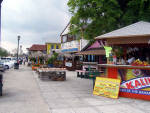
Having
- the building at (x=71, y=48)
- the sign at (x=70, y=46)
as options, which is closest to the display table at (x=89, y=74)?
the building at (x=71, y=48)

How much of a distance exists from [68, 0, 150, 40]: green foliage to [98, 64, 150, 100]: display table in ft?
14.2

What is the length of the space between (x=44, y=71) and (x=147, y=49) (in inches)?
297

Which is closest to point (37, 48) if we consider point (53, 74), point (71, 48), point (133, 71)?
point (71, 48)

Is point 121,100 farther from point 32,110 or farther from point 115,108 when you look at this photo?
point 32,110

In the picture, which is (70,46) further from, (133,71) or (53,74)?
(133,71)

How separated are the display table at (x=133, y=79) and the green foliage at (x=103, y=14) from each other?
433cm

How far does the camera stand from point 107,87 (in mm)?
8297

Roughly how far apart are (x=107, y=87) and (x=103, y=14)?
246 inches

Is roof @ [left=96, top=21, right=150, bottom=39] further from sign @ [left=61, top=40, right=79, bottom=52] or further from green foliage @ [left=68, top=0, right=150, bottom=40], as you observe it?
sign @ [left=61, top=40, right=79, bottom=52]

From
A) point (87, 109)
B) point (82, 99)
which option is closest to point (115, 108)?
point (87, 109)

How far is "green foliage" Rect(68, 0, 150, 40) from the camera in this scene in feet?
38.0

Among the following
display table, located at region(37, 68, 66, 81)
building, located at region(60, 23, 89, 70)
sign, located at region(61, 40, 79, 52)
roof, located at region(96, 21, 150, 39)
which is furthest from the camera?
sign, located at region(61, 40, 79, 52)

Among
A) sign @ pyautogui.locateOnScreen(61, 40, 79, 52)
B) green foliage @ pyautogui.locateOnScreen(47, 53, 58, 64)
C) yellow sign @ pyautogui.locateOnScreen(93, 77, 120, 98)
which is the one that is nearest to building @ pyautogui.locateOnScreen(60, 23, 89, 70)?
sign @ pyautogui.locateOnScreen(61, 40, 79, 52)

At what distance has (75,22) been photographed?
44.6 ft
